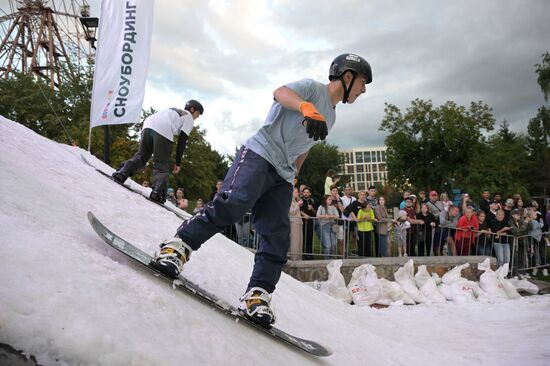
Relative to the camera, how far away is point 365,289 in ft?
21.2

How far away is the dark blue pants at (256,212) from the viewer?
2.42 metres

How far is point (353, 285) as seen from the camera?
6605 mm

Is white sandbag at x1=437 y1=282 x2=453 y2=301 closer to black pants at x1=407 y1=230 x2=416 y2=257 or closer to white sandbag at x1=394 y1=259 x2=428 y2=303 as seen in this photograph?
white sandbag at x1=394 y1=259 x2=428 y2=303

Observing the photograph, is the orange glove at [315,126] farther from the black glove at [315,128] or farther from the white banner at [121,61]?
the white banner at [121,61]

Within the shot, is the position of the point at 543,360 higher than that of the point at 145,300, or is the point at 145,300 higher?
the point at 145,300

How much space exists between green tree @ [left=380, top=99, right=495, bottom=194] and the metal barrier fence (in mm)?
23079

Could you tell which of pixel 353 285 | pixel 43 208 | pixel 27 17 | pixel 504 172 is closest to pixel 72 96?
pixel 27 17

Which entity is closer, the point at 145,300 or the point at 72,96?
the point at 145,300

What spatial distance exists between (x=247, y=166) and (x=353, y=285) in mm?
4716

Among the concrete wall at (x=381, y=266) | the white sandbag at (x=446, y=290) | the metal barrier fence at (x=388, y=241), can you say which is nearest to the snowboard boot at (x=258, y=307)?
the concrete wall at (x=381, y=266)

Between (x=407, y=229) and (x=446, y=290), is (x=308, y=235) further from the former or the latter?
(x=446, y=290)

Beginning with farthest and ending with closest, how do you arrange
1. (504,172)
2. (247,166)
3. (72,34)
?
1. (72,34)
2. (504,172)
3. (247,166)

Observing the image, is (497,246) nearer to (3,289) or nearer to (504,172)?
(3,289)

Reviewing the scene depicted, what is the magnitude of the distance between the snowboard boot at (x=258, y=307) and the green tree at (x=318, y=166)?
4619 cm
